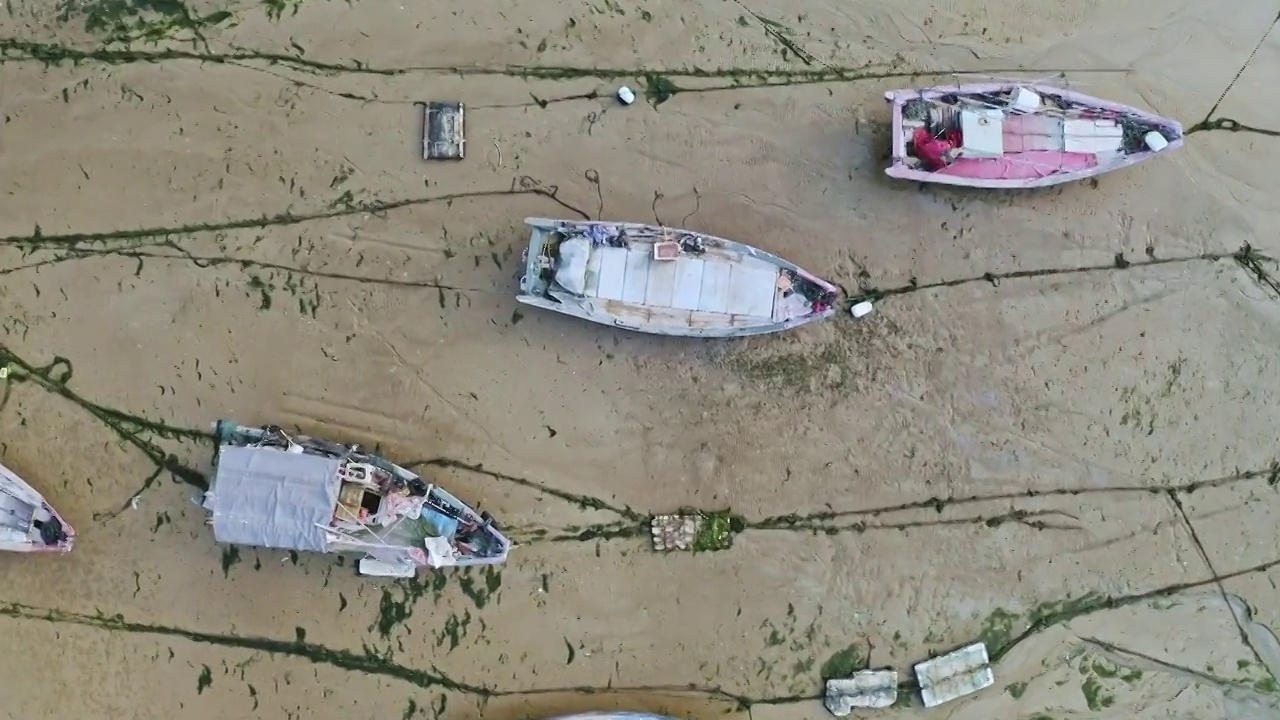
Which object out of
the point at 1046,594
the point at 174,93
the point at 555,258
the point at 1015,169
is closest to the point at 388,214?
the point at 555,258

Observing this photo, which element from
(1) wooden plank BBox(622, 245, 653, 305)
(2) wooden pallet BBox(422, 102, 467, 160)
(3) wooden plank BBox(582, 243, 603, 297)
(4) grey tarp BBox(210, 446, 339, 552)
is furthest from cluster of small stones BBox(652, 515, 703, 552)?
(2) wooden pallet BBox(422, 102, 467, 160)

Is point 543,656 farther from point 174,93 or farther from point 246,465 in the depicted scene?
point 174,93

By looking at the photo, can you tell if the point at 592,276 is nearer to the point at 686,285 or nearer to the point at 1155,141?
the point at 686,285

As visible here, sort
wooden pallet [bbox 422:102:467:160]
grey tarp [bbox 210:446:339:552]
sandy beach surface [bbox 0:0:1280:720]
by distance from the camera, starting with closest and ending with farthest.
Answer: grey tarp [bbox 210:446:339:552], sandy beach surface [bbox 0:0:1280:720], wooden pallet [bbox 422:102:467:160]

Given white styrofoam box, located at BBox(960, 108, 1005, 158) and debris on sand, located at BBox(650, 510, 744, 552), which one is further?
debris on sand, located at BBox(650, 510, 744, 552)

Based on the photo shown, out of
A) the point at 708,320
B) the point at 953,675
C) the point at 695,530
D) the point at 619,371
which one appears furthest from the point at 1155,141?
the point at 695,530

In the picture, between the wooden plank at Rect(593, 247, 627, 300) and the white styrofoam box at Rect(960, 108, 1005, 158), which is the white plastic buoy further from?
the wooden plank at Rect(593, 247, 627, 300)
